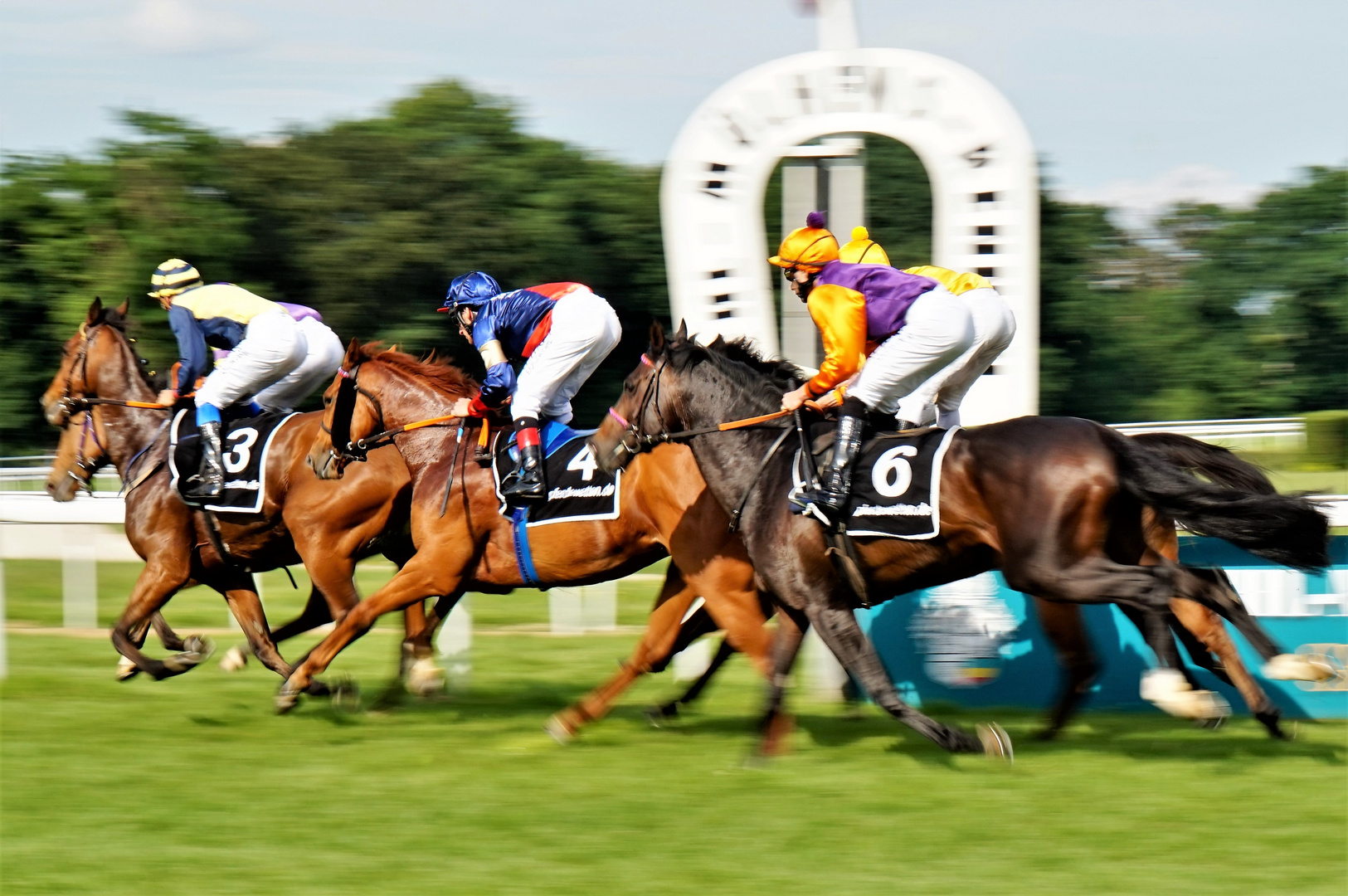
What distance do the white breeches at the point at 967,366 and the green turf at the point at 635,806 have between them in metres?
1.32

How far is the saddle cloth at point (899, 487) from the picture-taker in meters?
5.07

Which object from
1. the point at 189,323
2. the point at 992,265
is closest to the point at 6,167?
the point at 189,323

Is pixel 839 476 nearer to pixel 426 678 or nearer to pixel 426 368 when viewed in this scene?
pixel 426 678

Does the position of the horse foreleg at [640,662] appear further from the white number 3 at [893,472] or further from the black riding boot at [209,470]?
the black riding boot at [209,470]

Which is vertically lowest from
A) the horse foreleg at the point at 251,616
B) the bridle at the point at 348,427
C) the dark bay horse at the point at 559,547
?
the horse foreleg at the point at 251,616

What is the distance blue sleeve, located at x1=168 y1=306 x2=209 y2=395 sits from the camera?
7.01 meters

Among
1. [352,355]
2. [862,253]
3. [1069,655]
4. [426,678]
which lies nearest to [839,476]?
[1069,655]

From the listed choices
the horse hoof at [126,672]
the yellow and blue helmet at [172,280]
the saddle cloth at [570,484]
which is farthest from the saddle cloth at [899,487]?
the yellow and blue helmet at [172,280]

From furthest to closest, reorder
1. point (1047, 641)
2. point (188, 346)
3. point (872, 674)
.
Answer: point (188, 346) < point (1047, 641) < point (872, 674)

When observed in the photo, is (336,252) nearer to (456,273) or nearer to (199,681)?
(456,273)

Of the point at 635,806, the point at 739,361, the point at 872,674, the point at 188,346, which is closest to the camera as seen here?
the point at 635,806

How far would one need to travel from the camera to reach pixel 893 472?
5.14 meters

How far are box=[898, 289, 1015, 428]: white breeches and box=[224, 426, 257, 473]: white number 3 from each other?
9.80 feet

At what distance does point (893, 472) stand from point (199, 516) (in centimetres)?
342
